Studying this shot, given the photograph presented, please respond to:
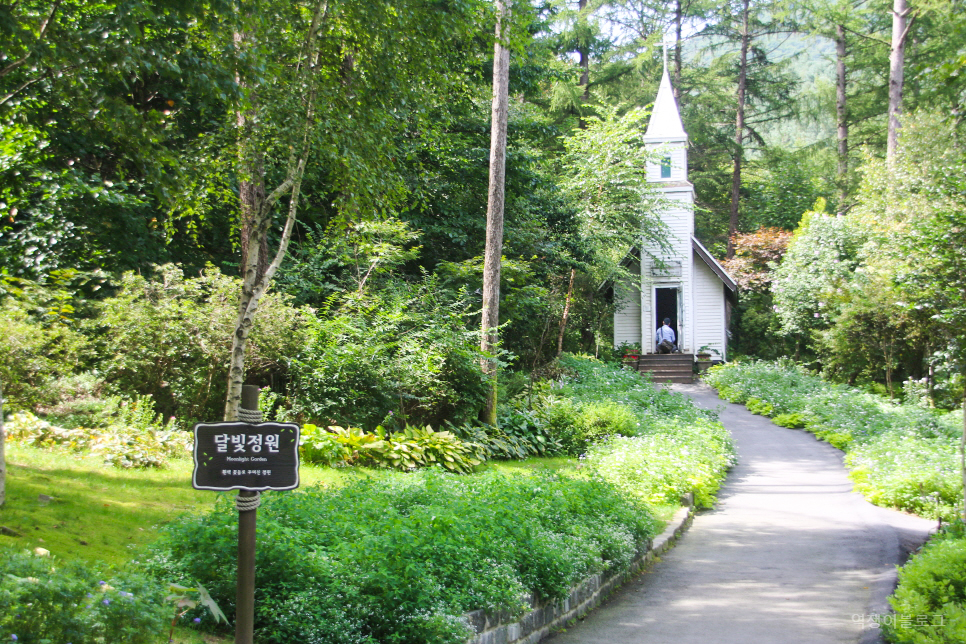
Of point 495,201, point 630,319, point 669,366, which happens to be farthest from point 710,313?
point 495,201

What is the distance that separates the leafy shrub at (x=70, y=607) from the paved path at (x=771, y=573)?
3.69 metres

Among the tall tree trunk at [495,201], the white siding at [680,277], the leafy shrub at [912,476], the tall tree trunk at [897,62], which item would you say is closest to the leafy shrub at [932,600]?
the leafy shrub at [912,476]

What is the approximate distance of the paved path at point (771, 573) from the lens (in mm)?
6406

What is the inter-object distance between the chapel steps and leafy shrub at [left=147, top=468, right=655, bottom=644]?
22.8 m

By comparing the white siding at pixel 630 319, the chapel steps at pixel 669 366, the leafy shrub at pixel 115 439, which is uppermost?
the white siding at pixel 630 319

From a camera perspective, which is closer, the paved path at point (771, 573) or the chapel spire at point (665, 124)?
the paved path at point (771, 573)

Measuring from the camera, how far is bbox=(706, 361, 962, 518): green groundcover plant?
11.7m

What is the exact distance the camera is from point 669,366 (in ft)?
98.0

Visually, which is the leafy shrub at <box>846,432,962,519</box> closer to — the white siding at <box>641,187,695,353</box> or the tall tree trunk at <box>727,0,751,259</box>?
the white siding at <box>641,187,695,353</box>

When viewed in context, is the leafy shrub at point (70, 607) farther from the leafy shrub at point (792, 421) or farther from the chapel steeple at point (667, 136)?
the chapel steeple at point (667, 136)

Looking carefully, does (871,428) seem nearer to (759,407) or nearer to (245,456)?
(759,407)

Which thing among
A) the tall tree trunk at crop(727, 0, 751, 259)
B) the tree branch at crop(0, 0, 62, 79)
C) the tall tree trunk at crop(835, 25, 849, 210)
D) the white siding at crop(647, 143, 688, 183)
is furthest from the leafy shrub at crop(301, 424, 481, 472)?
the tall tree trunk at crop(727, 0, 751, 259)

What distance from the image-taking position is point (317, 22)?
7.98 meters

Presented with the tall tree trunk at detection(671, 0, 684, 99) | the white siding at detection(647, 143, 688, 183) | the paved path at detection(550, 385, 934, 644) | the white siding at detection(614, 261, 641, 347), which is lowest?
the paved path at detection(550, 385, 934, 644)
